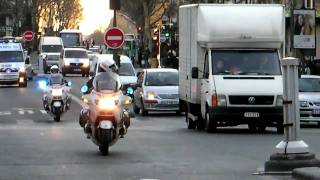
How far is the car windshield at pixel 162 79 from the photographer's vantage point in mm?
30031

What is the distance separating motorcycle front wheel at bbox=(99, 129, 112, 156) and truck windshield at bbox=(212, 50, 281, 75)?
250 inches

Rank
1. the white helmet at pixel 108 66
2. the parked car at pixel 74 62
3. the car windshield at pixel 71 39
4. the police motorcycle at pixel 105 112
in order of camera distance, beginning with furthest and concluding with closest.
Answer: the car windshield at pixel 71 39 < the parked car at pixel 74 62 < the white helmet at pixel 108 66 < the police motorcycle at pixel 105 112

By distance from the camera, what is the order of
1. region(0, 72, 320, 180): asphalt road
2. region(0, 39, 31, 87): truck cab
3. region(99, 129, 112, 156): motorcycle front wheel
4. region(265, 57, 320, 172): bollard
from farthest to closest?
region(0, 39, 31, 87): truck cab < region(99, 129, 112, 156): motorcycle front wheel < region(0, 72, 320, 180): asphalt road < region(265, 57, 320, 172): bollard

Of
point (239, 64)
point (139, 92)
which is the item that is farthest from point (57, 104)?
point (239, 64)

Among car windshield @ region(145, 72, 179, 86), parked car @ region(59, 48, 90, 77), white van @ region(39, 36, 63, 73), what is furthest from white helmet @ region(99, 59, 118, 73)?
white van @ region(39, 36, 63, 73)

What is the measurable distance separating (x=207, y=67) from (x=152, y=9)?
68.3 metres

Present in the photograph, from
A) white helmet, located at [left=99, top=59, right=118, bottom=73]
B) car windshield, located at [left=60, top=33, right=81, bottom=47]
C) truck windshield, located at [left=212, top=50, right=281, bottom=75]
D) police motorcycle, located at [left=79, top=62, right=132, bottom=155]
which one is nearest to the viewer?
police motorcycle, located at [left=79, top=62, right=132, bottom=155]

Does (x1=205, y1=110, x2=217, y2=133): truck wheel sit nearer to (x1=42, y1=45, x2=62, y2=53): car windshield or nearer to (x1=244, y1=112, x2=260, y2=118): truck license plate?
(x1=244, y1=112, x2=260, y2=118): truck license plate

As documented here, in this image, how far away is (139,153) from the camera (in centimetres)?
1565

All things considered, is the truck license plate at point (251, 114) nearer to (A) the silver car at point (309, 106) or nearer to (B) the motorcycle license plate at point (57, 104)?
(A) the silver car at point (309, 106)

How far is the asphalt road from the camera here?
1260 centimetres

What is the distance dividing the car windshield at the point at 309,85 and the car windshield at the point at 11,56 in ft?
80.0

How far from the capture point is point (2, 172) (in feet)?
41.9

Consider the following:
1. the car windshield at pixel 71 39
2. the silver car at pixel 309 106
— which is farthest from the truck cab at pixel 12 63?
the car windshield at pixel 71 39
